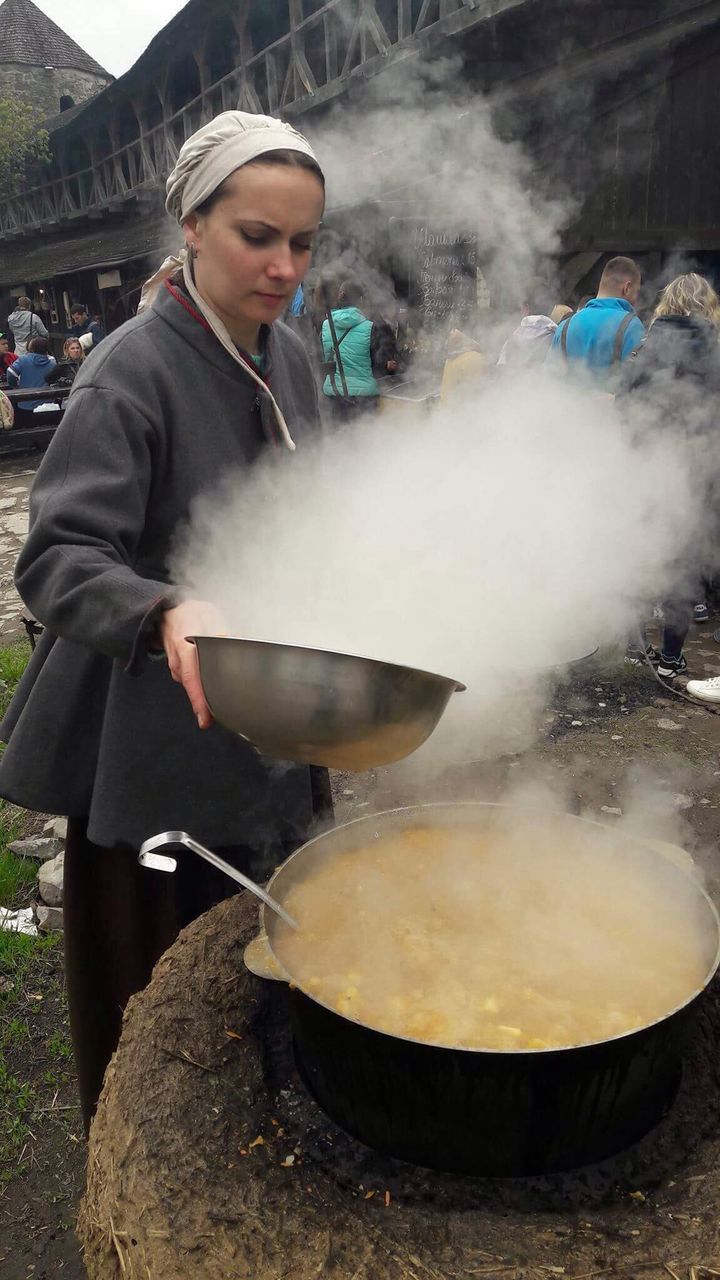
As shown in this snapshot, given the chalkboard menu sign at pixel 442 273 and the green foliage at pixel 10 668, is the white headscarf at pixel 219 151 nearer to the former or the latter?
the green foliage at pixel 10 668

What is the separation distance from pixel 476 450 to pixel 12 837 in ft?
8.16

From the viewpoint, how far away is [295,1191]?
4.27 feet

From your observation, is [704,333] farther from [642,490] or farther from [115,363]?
[115,363]

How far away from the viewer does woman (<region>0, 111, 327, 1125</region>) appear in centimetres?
148

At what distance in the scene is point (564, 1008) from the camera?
141cm

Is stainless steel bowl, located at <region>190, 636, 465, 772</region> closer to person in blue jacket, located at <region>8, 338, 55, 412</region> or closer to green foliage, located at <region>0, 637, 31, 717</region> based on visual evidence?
green foliage, located at <region>0, 637, 31, 717</region>

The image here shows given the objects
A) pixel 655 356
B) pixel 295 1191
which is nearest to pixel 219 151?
pixel 295 1191

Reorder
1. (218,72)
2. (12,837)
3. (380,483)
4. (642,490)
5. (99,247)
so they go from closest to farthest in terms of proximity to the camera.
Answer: (380,483) < (12,837) < (642,490) < (218,72) < (99,247)

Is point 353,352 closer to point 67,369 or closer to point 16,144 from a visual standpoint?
point 67,369

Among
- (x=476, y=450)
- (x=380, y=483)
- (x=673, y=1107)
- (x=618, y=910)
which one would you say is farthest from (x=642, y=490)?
(x=673, y=1107)

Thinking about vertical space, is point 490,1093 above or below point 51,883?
above

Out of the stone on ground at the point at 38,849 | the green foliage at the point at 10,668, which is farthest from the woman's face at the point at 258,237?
the green foliage at the point at 10,668

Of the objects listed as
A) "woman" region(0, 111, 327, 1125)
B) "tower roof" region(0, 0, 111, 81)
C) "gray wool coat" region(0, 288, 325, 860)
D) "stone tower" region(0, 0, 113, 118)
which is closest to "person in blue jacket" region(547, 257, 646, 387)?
"woman" region(0, 111, 327, 1125)

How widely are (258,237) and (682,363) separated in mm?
3539
